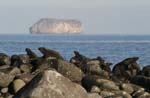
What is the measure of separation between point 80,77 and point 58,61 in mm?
1308

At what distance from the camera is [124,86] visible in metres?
23.8

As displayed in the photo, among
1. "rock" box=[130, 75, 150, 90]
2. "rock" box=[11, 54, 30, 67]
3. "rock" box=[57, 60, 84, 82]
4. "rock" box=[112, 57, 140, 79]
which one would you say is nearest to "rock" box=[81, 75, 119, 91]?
"rock" box=[57, 60, 84, 82]

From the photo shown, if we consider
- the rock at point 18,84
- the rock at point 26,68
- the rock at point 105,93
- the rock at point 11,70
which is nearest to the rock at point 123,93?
the rock at point 105,93

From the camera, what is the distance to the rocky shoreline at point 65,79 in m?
13.1

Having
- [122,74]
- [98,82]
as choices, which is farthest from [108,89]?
[122,74]

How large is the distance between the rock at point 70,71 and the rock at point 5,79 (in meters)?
2.51

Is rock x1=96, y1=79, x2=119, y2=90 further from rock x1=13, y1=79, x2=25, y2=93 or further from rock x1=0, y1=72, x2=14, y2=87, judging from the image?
rock x1=0, y1=72, x2=14, y2=87

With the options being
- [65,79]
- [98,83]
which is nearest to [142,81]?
[98,83]

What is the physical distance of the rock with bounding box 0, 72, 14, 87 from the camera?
23.3 meters

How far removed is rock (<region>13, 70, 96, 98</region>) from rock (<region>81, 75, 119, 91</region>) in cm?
977

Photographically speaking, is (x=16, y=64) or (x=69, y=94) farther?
(x=16, y=64)

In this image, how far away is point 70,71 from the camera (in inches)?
990

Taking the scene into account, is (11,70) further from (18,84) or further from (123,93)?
(123,93)

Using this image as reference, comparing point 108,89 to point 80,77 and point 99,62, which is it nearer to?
point 80,77
